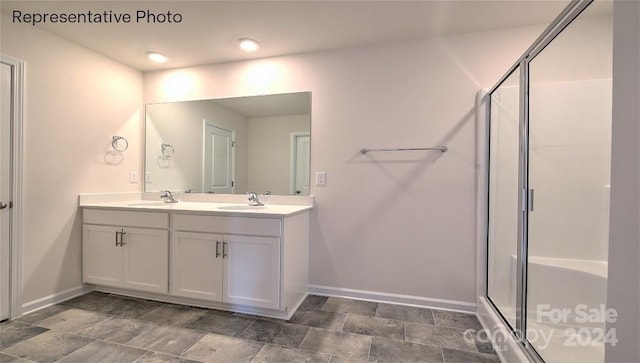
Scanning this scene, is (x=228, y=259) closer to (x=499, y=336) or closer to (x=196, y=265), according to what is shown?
(x=196, y=265)

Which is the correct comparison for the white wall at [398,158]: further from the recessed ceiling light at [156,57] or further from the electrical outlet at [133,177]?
the electrical outlet at [133,177]

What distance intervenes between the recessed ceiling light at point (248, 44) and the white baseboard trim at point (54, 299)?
2570 millimetres

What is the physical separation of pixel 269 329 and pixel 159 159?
216 cm

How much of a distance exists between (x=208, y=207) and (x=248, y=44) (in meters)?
1.44

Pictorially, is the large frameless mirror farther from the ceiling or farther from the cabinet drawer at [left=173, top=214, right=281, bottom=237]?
the cabinet drawer at [left=173, top=214, right=281, bottom=237]

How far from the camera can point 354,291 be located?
2400 mm

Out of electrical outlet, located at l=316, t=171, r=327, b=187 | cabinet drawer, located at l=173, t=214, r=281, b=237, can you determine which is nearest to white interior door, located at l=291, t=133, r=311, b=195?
electrical outlet, located at l=316, t=171, r=327, b=187

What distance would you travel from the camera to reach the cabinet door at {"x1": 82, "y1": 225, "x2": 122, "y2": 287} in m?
2.34

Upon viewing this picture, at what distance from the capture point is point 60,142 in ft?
7.44

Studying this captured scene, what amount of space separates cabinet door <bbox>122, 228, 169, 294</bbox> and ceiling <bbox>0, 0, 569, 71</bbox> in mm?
1609

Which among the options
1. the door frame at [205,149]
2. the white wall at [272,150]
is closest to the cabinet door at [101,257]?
the door frame at [205,149]

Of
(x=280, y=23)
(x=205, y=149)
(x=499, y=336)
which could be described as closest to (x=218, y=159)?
(x=205, y=149)

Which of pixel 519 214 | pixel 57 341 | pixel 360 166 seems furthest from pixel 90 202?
pixel 519 214

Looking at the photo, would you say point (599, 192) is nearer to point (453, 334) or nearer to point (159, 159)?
point (453, 334)
